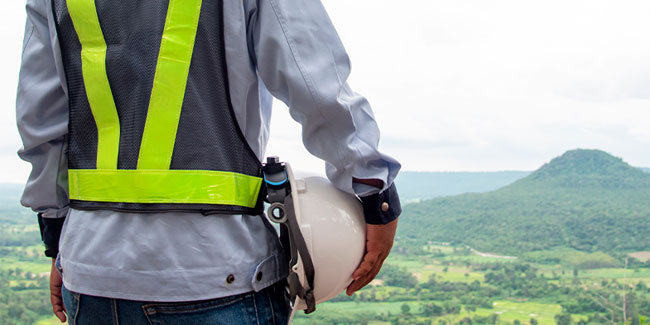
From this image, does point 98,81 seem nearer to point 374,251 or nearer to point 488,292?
point 374,251

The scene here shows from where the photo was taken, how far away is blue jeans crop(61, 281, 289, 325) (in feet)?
2.58

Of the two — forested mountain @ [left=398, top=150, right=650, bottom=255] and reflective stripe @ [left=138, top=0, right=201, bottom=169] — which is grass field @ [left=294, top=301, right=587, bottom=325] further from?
reflective stripe @ [left=138, top=0, right=201, bottom=169]

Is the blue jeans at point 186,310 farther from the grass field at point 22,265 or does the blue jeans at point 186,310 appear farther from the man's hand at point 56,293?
the grass field at point 22,265

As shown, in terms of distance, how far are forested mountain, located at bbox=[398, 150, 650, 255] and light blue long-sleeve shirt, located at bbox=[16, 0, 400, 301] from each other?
2175 cm

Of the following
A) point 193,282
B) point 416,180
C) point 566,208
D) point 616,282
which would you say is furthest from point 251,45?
point 566,208

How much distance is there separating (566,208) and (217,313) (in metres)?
25.2

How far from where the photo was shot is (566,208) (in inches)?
932

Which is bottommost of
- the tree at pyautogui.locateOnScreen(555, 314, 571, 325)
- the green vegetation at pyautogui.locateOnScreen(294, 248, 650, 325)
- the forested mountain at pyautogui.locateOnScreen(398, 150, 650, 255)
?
the tree at pyautogui.locateOnScreen(555, 314, 571, 325)

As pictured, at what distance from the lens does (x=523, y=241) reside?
915 inches

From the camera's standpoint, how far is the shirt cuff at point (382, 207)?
894mm

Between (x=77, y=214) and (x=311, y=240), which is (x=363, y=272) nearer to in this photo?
(x=311, y=240)

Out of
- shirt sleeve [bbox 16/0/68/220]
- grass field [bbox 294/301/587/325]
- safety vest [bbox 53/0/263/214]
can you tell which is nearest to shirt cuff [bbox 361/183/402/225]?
safety vest [bbox 53/0/263/214]

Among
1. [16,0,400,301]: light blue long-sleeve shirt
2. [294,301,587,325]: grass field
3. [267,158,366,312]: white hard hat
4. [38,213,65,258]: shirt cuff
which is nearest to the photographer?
[16,0,400,301]: light blue long-sleeve shirt

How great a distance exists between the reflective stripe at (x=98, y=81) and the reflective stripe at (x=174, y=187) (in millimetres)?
33
